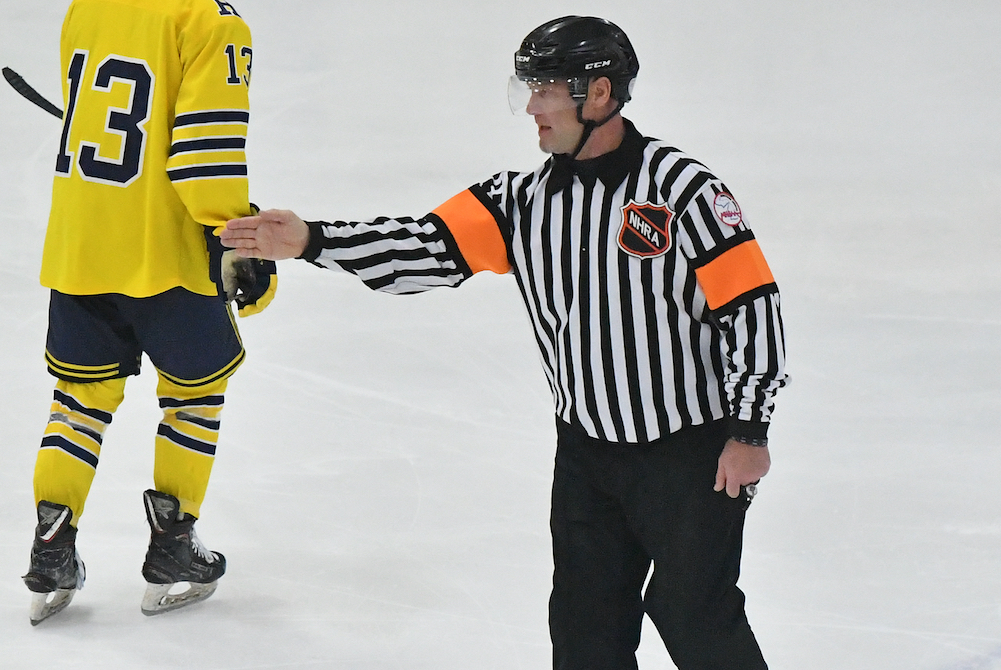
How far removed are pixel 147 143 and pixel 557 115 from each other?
3.34 feet

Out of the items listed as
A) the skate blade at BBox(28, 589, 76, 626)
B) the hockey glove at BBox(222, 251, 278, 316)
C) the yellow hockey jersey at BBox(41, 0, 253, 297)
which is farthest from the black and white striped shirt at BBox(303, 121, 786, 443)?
the skate blade at BBox(28, 589, 76, 626)

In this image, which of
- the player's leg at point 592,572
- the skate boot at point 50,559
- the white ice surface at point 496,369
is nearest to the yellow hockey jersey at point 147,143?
the skate boot at point 50,559

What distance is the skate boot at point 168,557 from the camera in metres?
2.64

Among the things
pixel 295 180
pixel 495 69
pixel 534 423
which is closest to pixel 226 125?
pixel 534 423

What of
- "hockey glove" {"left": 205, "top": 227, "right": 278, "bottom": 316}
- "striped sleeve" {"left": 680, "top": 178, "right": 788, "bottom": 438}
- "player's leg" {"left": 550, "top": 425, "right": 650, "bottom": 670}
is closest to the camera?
"striped sleeve" {"left": 680, "top": 178, "right": 788, "bottom": 438}

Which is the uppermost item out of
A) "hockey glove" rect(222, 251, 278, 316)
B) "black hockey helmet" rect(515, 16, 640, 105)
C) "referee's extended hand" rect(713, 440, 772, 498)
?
"black hockey helmet" rect(515, 16, 640, 105)

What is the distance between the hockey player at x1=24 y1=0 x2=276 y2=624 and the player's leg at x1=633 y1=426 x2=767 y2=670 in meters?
0.90

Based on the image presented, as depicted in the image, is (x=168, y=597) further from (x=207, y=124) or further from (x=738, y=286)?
(x=738, y=286)

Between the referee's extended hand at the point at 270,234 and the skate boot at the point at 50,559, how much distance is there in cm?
95

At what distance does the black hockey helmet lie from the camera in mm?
1805

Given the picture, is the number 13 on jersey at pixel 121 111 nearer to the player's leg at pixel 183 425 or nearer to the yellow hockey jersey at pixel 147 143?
the yellow hockey jersey at pixel 147 143

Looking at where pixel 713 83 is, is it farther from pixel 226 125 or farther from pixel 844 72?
pixel 226 125

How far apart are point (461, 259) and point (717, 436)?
18.8 inches

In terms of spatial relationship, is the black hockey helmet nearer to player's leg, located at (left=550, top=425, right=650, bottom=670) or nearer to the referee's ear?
the referee's ear
